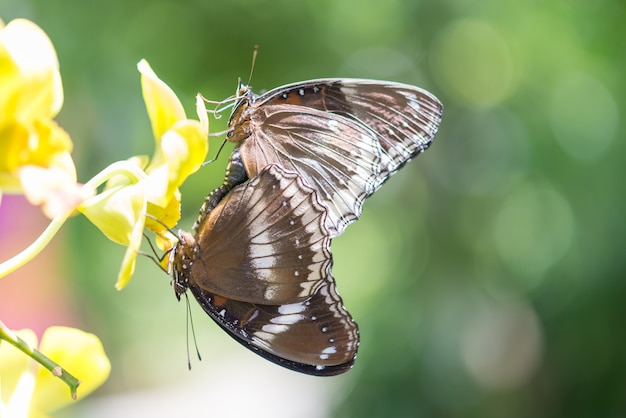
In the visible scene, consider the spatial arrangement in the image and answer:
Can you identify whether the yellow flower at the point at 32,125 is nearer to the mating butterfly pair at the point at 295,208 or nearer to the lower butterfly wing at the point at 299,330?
the mating butterfly pair at the point at 295,208

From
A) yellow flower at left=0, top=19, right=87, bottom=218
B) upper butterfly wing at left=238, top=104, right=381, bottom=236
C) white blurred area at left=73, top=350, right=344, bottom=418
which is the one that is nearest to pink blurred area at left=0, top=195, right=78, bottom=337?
white blurred area at left=73, top=350, right=344, bottom=418

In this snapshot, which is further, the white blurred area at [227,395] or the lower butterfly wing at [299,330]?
the white blurred area at [227,395]

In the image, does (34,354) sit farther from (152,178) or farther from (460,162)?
(460,162)

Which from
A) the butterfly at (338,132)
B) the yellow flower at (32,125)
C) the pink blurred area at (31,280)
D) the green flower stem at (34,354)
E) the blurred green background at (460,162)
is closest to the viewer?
the yellow flower at (32,125)

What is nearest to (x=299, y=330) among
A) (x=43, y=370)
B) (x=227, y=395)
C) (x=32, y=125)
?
(x=43, y=370)

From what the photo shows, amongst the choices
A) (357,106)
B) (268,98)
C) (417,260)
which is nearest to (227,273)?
(268,98)

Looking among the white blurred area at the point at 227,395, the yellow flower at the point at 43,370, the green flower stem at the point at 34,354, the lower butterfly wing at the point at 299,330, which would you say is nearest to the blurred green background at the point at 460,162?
the white blurred area at the point at 227,395

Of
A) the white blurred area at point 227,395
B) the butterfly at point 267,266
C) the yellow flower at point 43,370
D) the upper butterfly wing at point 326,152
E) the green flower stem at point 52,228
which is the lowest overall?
the yellow flower at point 43,370
